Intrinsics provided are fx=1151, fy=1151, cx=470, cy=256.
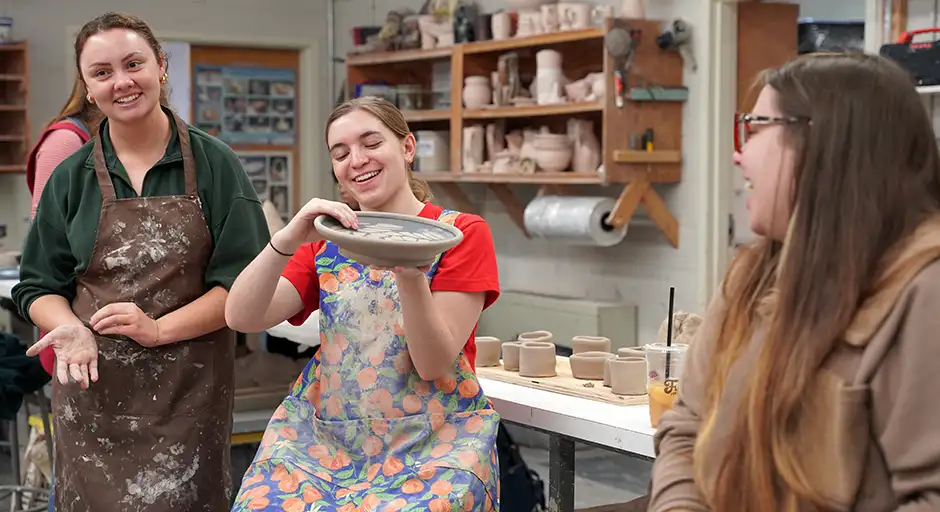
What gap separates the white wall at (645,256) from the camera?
15.5 feet

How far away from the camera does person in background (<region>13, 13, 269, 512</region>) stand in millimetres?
2283

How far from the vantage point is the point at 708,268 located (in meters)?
4.71

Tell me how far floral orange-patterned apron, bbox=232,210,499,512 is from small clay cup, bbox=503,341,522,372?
1.89 feet

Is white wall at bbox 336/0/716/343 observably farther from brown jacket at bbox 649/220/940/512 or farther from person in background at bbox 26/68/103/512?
brown jacket at bbox 649/220/940/512

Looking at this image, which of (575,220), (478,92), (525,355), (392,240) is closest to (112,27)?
(392,240)

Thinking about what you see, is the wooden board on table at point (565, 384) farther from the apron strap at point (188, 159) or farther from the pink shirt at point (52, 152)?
the pink shirt at point (52, 152)

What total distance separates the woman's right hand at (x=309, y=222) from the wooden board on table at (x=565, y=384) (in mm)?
757

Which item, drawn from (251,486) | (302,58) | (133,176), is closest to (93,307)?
(133,176)

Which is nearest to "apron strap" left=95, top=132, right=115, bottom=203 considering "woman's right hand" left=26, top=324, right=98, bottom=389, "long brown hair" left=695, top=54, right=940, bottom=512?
"woman's right hand" left=26, top=324, right=98, bottom=389

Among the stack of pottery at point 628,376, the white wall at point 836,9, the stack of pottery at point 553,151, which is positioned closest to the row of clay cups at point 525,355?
the stack of pottery at point 628,376

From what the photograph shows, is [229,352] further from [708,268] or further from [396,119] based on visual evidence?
[708,268]

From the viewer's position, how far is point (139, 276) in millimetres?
2301

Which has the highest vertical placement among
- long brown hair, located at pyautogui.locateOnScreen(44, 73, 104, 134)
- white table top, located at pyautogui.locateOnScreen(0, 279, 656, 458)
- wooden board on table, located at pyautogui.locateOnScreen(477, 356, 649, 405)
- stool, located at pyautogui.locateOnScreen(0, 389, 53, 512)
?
long brown hair, located at pyautogui.locateOnScreen(44, 73, 104, 134)

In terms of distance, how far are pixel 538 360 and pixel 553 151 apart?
230 cm
